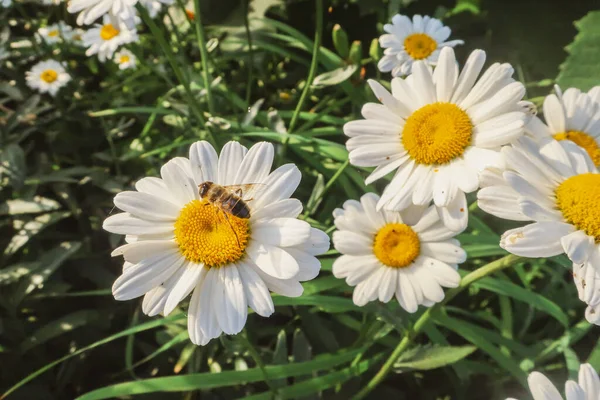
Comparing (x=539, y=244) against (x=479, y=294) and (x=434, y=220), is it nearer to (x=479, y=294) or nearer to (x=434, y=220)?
(x=434, y=220)

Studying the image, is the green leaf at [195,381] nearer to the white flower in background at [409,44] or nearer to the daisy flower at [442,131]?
the daisy flower at [442,131]

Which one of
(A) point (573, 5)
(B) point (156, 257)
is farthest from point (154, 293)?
(A) point (573, 5)

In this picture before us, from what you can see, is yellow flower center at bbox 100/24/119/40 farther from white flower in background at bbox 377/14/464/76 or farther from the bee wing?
the bee wing

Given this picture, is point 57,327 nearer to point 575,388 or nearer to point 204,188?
point 204,188

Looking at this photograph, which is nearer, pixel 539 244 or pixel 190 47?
pixel 539 244

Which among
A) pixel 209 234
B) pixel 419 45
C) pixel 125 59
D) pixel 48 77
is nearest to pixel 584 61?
pixel 419 45
